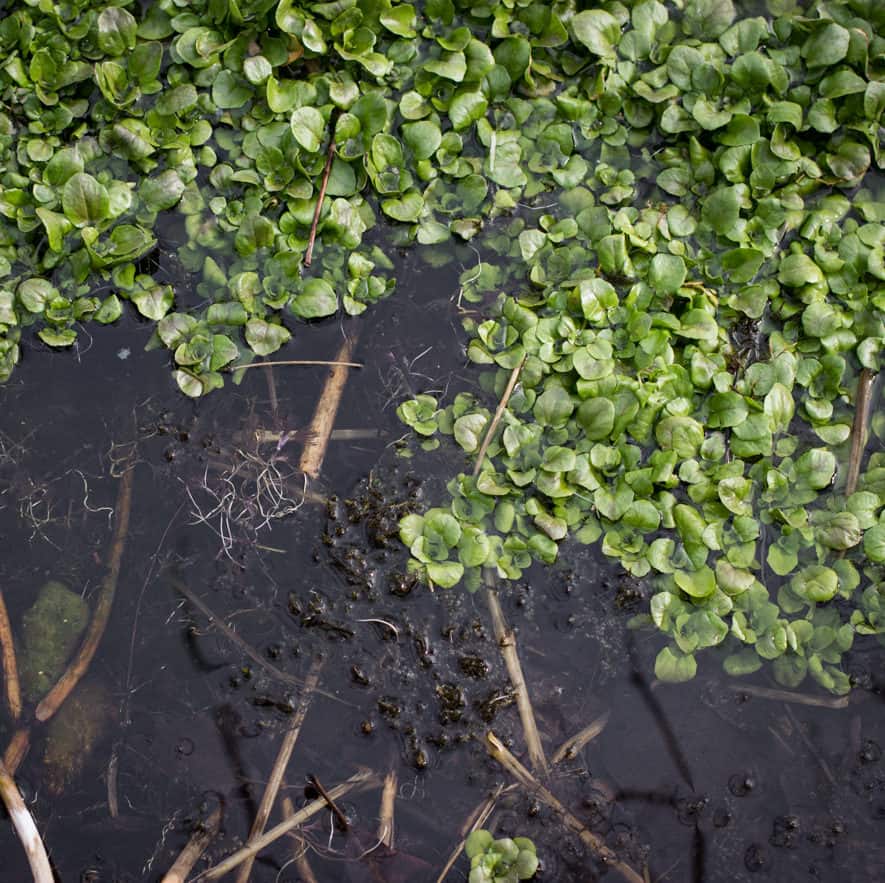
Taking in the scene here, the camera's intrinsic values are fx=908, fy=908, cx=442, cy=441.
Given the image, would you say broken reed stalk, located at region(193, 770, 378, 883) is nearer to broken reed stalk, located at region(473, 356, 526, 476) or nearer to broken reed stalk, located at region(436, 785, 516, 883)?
broken reed stalk, located at region(436, 785, 516, 883)

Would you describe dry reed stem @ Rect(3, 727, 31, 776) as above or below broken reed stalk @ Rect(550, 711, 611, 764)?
below

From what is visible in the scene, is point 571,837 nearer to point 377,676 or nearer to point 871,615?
point 377,676

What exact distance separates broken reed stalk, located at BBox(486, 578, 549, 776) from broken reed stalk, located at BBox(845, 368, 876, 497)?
42.4 inches

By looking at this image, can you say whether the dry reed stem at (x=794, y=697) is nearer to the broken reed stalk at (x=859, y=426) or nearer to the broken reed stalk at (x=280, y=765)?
the broken reed stalk at (x=859, y=426)

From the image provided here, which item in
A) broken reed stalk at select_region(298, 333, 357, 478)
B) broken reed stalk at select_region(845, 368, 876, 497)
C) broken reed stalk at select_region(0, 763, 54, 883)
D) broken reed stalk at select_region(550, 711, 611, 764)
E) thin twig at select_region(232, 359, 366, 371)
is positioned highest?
broken reed stalk at select_region(845, 368, 876, 497)

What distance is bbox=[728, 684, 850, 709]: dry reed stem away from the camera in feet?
8.27

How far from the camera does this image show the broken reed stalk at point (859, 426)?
2682 mm

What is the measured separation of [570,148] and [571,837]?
81.2 inches

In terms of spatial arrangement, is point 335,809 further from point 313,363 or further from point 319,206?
point 319,206

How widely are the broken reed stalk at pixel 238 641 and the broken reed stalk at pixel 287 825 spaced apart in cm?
22

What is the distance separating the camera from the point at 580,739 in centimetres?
250

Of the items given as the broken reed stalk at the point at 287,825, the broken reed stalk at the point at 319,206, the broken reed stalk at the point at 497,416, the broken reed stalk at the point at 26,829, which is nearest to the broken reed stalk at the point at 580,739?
the broken reed stalk at the point at 287,825

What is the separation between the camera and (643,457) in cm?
269

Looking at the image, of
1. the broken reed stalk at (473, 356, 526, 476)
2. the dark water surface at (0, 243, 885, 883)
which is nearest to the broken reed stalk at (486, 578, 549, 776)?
the dark water surface at (0, 243, 885, 883)
